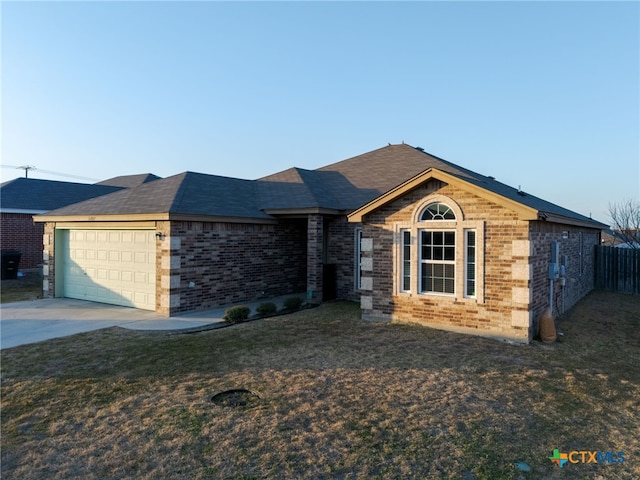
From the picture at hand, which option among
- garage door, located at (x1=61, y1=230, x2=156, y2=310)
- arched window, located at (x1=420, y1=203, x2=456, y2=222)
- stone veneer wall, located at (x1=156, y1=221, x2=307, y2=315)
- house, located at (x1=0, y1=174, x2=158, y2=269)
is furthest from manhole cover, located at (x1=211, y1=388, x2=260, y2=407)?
house, located at (x1=0, y1=174, x2=158, y2=269)

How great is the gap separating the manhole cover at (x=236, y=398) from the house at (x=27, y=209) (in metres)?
20.9

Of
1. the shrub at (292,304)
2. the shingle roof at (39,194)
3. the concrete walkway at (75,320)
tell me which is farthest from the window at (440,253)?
the shingle roof at (39,194)

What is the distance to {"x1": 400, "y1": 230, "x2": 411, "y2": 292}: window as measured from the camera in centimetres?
1070

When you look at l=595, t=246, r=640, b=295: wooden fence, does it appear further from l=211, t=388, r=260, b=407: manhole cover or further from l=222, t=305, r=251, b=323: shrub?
l=211, t=388, r=260, b=407: manhole cover

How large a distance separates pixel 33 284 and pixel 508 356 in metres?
20.3

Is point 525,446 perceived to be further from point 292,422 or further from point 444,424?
point 292,422

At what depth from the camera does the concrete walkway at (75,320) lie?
9945 millimetres

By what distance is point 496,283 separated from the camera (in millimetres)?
9391

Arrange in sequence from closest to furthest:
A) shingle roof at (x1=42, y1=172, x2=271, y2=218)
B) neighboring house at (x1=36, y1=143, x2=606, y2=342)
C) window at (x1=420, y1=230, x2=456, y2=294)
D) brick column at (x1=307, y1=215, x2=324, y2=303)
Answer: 1. neighboring house at (x1=36, y1=143, x2=606, y2=342)
2. window at (x1=420, y1=230, x2=456, y2=294)
3. shingle roof at (x1=42, y1=172, x2=271, y2=218)
4. brick column at (x1=307, y1=215, x2=324, y2=303)

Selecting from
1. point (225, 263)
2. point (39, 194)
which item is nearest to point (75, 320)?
point (225, 263)

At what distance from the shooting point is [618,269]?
19109 millimetres

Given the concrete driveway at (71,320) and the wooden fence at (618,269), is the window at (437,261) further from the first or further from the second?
the wooden fence at (618,269)

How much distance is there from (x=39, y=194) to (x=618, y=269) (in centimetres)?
3082

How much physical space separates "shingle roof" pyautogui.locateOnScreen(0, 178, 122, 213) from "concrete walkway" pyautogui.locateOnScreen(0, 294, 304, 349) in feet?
34.8
